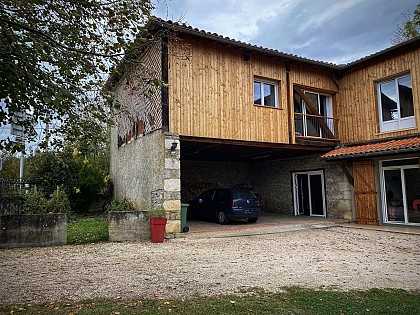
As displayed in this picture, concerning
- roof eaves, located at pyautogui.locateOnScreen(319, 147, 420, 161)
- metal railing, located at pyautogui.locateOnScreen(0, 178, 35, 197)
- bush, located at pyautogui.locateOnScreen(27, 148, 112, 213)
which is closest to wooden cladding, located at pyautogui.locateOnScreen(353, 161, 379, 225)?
roof eaves, located at pyautogui.locateOnScreen(319, 147, 420, 161)

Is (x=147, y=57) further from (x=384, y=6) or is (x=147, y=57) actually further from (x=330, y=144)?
(x=384, y=6)

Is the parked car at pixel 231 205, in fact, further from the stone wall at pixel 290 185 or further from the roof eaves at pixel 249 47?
the roof eaves at pixel 249 47

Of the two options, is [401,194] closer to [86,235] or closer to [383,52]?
[383,52]

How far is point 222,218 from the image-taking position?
1266 centimetres

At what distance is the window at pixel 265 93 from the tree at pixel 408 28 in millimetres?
13402

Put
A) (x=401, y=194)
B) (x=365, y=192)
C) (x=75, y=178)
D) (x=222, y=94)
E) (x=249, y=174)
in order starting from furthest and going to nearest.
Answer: (x=249, y=174), (x=75, y=178), (x=365, y=192), (x=401, y=194), (x=222, y=94)

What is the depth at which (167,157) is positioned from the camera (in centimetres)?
978

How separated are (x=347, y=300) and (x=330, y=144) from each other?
415 inches

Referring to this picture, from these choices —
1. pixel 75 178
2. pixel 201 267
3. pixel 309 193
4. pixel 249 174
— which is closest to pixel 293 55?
pixel 309 193

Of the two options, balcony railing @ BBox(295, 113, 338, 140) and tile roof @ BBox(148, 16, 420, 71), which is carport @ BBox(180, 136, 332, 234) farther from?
tile roof @ BBox(148, 16, 420, 71)

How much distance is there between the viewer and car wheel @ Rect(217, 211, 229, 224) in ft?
40.9

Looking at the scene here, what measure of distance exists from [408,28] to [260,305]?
22774 mm

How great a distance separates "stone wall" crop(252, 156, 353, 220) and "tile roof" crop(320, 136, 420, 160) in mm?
951

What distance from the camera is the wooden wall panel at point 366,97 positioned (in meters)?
11.5
